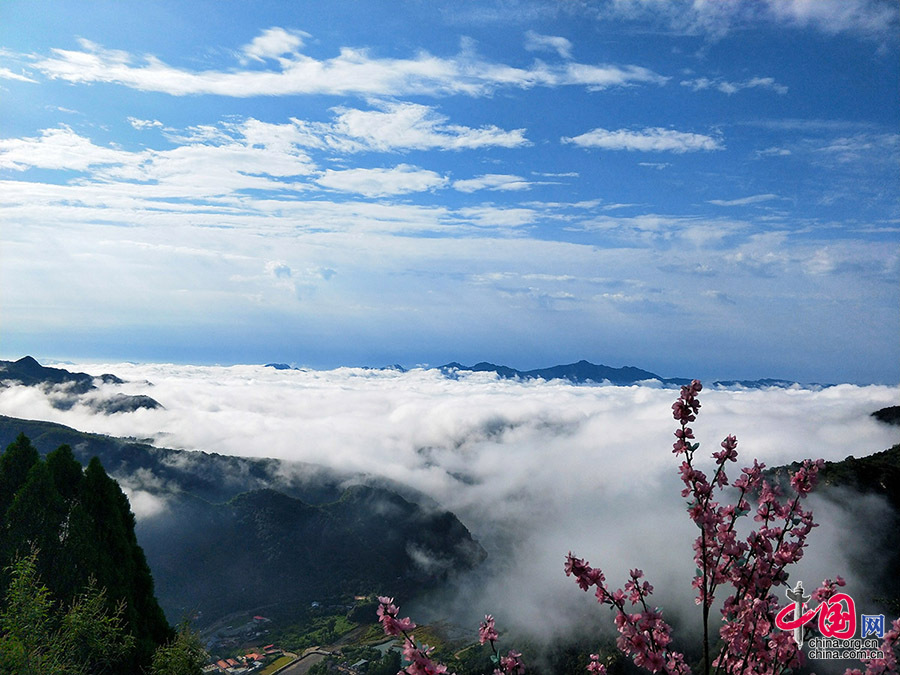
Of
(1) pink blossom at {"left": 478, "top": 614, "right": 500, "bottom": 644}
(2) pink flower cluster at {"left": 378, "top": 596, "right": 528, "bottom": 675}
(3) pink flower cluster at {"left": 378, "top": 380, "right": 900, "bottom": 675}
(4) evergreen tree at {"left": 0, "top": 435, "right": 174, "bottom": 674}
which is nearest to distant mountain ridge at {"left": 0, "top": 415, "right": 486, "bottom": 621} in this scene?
(4) evergreen tree at {"left": 0, "top": 435, "right": 174, "bottom": 674}

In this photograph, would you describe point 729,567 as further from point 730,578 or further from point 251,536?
point 251,536

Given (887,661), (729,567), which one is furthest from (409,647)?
(887,661)

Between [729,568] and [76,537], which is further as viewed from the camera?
[76,537]

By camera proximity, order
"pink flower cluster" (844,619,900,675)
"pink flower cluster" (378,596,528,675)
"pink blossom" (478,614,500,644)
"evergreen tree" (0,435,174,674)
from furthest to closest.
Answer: "evergreen tree" (0,435,174,674)
"pink blossom" (478,614,500,644)
"pink flower cluster" (844,619,900,675)
"pink flower cluster" (378,596,528,675)

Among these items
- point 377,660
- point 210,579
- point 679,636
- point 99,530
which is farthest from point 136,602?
point 210,579

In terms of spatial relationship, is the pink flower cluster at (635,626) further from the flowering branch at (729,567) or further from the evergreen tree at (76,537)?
the evergreen tree at (76,537)

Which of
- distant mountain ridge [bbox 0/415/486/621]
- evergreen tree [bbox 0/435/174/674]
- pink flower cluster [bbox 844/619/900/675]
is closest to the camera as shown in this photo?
pink flower cluster [bbox 844/619/900/675]

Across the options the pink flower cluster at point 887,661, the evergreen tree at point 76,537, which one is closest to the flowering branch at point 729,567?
the pink flower cluster at point 887,661

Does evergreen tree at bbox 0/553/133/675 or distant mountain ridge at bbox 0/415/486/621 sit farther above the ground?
evergreen tree at bbox 0/553/133/675

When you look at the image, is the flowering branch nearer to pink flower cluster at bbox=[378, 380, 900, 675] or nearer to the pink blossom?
pink flower cluster at bbox=[378, 380, 900, 675]

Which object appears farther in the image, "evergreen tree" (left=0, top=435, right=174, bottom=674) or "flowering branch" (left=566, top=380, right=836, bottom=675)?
"evergreen tree" (left=0, top=435, right=174, bottom=674)
